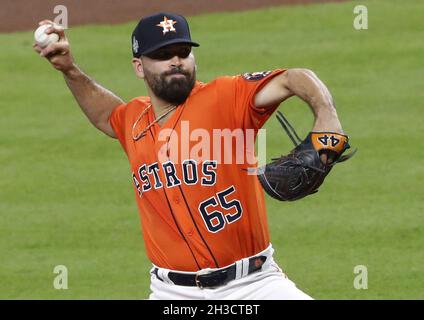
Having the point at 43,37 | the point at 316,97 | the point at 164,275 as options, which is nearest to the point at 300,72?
the point at 316,97

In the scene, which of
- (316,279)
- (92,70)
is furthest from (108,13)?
(316,279)

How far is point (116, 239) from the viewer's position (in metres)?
9.50

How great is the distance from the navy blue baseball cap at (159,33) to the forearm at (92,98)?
1.82 feet

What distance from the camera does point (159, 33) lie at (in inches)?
225

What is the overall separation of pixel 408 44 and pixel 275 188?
28.3 feet

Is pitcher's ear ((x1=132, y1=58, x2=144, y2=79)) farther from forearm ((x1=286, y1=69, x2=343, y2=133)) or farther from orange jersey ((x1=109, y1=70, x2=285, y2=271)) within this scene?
forearm ((x1=286, y1=69, x2=343, y2=133))

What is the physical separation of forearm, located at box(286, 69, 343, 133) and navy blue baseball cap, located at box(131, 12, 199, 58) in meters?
0.78

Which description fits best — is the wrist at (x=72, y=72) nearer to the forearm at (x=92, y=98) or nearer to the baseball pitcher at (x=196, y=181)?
the forearm at (x=92, y=98)

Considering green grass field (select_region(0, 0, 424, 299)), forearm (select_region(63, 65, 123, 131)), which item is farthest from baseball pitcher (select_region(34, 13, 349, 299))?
green grass field (select_region(0, 0, 424, 299))

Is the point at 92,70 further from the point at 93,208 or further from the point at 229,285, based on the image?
the point at 229,285

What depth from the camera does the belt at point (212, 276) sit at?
5703 mm

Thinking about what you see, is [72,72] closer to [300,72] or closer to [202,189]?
[202,189]
